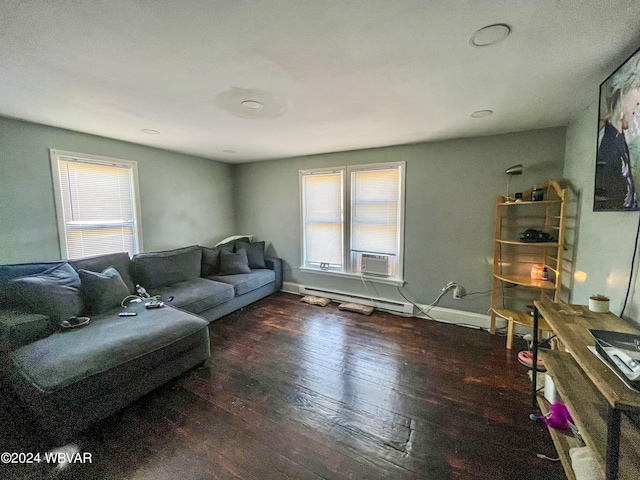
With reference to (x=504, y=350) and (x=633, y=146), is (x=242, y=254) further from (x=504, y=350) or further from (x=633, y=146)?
(x=633, y=146)

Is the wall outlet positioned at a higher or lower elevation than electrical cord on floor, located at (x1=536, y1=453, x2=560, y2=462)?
higher

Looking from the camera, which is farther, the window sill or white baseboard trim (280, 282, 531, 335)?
the window sill

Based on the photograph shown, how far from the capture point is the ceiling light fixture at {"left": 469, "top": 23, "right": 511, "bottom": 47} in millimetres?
1191

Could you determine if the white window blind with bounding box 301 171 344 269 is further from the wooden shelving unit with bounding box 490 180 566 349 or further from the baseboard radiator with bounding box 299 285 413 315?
the wooden shelving unit with bounding box 490 180 566 349

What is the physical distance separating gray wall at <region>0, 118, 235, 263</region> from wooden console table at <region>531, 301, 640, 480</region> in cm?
437

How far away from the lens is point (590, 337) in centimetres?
128

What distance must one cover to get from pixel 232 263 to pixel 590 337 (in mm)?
3859

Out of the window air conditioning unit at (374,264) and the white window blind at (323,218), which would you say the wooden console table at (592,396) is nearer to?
the window air conditioning unit at (374,264)

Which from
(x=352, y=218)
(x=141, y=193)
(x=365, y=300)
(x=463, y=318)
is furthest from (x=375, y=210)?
(x=141, y=193)

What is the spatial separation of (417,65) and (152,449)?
2.86 meters

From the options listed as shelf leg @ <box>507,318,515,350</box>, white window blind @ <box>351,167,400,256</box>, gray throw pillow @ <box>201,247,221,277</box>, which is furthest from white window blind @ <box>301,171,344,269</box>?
shelf leg @ <box>507,318,515,350</box>

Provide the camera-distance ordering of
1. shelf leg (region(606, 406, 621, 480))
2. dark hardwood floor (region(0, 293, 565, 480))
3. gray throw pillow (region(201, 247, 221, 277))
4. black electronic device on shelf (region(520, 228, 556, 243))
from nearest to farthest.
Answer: shelf leg (region(606, 406, 621, 480)) < dark hardwood floor (region(0, 293, 565, 480)) < black electronic device on shelf (region(520, 228, 556, 243)) < gray throw pillow (region(201, 247, 221, 277))

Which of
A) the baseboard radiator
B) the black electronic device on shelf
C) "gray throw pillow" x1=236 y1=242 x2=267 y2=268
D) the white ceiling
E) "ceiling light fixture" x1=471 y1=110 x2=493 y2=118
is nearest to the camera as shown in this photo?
the white ceiling

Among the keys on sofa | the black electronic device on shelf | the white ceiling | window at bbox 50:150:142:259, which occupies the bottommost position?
the keys on sofa
